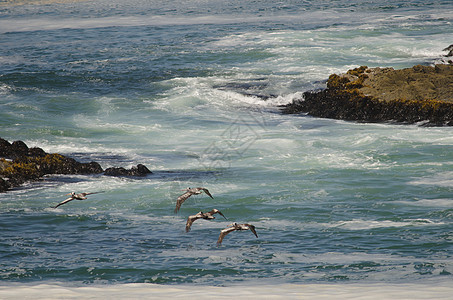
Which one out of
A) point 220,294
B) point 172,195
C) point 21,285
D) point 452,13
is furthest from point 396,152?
point 452,13

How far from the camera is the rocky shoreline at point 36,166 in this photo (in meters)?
12.6

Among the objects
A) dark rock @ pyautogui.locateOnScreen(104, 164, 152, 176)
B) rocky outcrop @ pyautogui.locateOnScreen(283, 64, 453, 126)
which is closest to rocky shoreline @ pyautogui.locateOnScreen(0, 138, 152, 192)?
dark rock @ pyautogui.locateOnScreen(104, 164, 152, 176)

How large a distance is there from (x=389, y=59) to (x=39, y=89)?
14.7m

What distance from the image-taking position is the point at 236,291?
7746mm

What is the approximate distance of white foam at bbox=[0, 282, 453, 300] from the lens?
24.0 feet

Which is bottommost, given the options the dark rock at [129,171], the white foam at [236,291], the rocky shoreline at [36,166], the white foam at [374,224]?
the white foam at [374,224]

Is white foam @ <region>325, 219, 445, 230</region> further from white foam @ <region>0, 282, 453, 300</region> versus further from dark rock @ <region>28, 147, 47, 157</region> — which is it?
dark rock @ <region>28, 147, 47, 157</region>

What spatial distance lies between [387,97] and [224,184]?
23.9 ft

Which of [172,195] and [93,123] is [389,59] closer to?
[93,123]

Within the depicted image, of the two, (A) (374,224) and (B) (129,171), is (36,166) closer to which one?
(B) (129,171)

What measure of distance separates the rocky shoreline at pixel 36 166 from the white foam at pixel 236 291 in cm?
482

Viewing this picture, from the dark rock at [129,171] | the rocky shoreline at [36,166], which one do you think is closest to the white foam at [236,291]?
the rocky shoreline at [36,166]

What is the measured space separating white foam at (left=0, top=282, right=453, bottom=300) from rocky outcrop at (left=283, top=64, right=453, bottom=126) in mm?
9729

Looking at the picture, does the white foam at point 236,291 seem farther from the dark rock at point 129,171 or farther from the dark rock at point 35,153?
the dark rock at point 35,153
